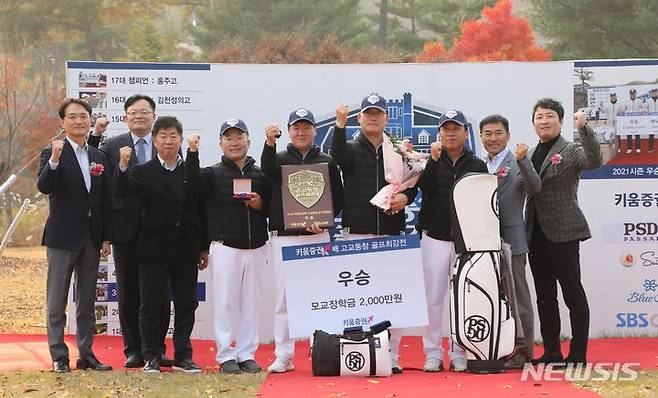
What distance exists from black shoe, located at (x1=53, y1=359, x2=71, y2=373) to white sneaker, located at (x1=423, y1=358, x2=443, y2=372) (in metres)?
2.39

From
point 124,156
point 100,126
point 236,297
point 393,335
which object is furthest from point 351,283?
point 100,126

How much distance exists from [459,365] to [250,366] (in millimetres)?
1401

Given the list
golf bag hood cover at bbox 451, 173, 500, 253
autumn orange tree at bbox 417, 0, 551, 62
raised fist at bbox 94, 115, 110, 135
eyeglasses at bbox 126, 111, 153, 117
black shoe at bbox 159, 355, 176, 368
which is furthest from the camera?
autumn orange tree at bbox 417, 0, 551, 62

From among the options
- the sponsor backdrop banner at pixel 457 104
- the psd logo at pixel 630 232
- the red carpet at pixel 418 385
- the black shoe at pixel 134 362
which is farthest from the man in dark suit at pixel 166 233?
the psd logo at pixel 630 232

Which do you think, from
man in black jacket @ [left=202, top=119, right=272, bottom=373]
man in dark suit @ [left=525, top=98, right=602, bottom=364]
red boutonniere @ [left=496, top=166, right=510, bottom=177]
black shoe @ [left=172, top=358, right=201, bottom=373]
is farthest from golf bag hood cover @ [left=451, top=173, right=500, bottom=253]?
black shoe @ [left=172, top=358, right=201, bottom=373]

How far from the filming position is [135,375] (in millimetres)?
7379

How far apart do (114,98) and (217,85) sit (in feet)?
2.75

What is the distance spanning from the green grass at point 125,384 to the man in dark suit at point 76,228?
0.30m

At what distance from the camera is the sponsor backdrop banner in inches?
361

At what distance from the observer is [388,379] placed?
284 inches

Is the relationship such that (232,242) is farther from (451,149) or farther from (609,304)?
(609,304)

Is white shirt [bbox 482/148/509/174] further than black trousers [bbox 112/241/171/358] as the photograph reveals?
No

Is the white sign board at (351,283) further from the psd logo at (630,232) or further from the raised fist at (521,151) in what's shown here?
the psd logo at (630,232)

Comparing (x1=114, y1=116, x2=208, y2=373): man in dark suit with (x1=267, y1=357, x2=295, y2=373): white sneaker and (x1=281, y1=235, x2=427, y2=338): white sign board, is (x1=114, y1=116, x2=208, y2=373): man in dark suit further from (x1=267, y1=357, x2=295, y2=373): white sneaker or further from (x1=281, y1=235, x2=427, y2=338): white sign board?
(x1=281, y1=235, x2=427, y2=338): white sign board
